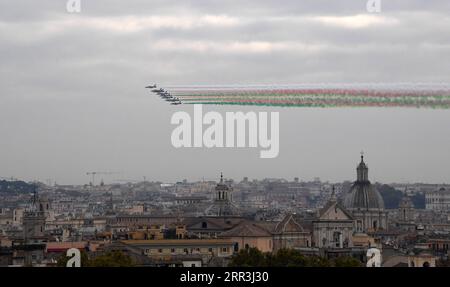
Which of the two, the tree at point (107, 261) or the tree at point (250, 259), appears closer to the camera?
the tree at point (107, 261)

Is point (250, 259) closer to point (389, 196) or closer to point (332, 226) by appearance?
point (332, 226)

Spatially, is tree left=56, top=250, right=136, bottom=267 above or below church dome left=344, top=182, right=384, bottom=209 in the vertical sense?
below

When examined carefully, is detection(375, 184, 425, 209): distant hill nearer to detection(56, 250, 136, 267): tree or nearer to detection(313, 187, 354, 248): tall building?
detection(313, 187, 354, 248): tall building

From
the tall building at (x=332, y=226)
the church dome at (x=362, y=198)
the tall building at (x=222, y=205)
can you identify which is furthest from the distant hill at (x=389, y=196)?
the tall building at (x=332, y=226)

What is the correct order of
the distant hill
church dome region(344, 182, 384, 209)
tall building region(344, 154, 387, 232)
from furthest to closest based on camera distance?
the distant hill < church dome region(344, 182, 384, 209) < tall building region(344, 154, 387, 232)

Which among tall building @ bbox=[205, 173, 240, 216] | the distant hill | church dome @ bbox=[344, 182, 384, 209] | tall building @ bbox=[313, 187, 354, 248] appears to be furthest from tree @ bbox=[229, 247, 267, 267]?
the distant hill

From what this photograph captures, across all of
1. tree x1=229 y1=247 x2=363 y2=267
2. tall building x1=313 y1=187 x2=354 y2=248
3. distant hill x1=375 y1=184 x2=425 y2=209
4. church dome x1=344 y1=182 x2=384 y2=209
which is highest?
distant hill x1=375 y1=184 x2=425 y2=209

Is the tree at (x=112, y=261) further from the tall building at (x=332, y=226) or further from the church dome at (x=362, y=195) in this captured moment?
the church dome at (x=362, y=195)
